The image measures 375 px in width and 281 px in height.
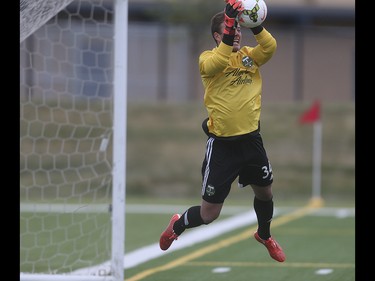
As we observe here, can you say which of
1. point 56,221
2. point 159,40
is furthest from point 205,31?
point 56,221

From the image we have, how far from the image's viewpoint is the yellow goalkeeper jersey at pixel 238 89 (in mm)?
7777

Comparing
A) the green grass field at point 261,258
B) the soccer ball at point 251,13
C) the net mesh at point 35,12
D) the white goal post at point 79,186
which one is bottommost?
the green grass field at point 261,258

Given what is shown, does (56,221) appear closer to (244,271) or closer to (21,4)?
(244,271)

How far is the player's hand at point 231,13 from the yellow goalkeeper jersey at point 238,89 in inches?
16.7

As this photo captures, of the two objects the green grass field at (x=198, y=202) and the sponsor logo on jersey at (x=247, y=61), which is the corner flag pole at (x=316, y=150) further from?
the sponsor logo on jersey at (x=247, y=61)

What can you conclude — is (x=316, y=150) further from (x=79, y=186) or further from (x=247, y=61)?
(x=247, y=61)

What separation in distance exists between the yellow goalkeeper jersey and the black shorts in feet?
0.39

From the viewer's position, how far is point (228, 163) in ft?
26.0

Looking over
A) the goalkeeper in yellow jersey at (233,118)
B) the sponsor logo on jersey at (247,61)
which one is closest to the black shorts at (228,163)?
the goalkeeper in yellow jersey at (233,118)

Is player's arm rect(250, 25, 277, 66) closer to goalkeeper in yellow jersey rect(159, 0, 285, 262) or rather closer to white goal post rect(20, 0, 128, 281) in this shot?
goalkeeper in yellow jersey rect(159, 0, 285, 262)

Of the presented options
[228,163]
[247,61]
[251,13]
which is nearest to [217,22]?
[247,61]

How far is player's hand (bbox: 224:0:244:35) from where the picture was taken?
729 cm

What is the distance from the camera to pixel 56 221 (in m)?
14.0

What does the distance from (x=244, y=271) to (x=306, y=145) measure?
12676 mm
